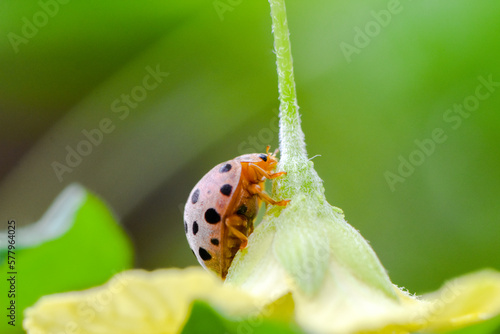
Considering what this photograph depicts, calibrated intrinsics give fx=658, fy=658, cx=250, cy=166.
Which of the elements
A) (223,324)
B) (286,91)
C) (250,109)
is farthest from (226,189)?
(250,109)

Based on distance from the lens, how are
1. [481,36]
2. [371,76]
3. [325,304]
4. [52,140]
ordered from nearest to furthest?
1. [325,304]
2. [481,36]
3. [371,76]
4. [52,140]

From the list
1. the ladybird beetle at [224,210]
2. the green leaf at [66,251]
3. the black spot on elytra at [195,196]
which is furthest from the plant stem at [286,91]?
the green leaf at [66,251]

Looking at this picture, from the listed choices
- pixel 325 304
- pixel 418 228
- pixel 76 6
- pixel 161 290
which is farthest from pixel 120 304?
pixel 76 6

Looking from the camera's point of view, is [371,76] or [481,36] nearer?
[481,36]

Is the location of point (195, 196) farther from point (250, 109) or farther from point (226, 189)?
point (250, 109)

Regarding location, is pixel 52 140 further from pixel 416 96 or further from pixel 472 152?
pixel 472 152
